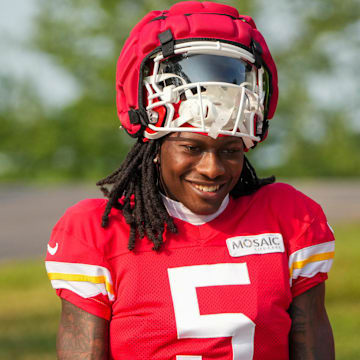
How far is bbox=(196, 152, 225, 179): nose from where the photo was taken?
8.19 feet

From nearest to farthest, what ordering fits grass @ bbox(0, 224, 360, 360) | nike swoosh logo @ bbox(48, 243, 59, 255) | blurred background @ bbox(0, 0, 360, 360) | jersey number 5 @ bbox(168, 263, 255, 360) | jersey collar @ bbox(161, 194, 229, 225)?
1. jersey number 5 @ bbox(168, 263, 255, 360)
2. nike swoosh logo @ bbox(48, 243, 59, 255)
3. jersey collar @ bbox(161, 194, 229, 225)
4. grass @ bbox(0, 224, 360, 360)
5. blurred background @ bbox(0, 0, 360, 360)

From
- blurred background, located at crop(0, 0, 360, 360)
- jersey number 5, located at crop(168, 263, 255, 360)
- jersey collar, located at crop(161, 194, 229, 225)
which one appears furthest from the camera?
→ blurred background, located at crop(0, 0, 360, 360)

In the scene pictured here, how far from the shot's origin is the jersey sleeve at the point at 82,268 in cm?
250

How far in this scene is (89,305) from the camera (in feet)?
8.22

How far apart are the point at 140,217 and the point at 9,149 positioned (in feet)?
77.8

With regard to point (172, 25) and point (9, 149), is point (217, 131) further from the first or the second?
point (9, 149)

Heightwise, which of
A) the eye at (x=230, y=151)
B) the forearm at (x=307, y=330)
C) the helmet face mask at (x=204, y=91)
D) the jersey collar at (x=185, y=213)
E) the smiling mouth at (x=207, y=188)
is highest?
the helmet face mask at (x=204, y=91)

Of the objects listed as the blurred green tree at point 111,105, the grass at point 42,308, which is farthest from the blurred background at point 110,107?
the grass at point 42,308

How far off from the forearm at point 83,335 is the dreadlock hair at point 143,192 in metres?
0.29

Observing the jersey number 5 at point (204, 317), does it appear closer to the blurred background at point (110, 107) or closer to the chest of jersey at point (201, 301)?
the chest of jersey at point (201, 301)

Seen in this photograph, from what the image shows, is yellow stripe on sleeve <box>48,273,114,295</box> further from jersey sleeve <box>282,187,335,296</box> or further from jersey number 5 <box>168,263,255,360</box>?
jersey sleeve <box>282,187,335,296</box>

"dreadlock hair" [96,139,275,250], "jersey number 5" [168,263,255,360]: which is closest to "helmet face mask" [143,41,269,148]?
"dreadlock hair" [96,139,275,250]

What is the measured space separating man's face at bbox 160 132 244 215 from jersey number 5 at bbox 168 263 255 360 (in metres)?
0.23

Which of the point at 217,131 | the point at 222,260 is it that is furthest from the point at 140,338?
the point at 217,131
